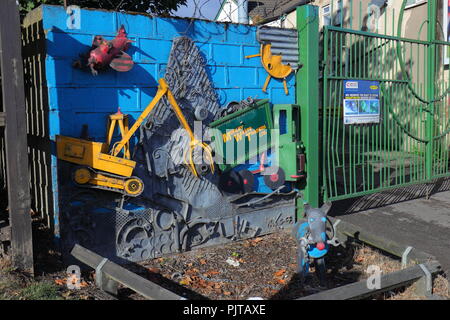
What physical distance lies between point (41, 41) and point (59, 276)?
2.39m

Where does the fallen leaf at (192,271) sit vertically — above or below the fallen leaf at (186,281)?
above

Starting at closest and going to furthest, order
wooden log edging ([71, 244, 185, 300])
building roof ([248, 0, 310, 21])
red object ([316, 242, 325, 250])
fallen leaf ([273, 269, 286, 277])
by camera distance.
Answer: wooden log edging ([71, 244, 185, 300]) < red object ([316, 242, 325, 250]) < fallen leaf ([273, 269, 286, 277]) < building roof ([248, 0, 310, 21])

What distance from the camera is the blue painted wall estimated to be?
4.45 metres

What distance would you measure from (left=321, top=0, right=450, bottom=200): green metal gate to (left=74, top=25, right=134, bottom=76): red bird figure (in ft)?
9.25

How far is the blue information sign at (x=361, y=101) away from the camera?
20.8ft

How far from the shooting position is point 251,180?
5785mm

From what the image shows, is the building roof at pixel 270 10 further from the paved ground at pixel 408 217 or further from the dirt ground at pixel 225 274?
the paved ground at pixel 408 217

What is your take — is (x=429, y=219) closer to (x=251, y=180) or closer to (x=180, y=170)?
(x=251, y=180)

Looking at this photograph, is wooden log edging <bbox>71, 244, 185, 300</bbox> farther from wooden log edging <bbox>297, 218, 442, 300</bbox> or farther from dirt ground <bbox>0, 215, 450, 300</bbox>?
wooden log edging <bbox>297, 218, 442, 300</bbox>

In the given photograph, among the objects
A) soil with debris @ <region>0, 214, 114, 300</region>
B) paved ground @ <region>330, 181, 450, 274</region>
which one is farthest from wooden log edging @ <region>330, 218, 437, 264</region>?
soil with debris @ <region>0, 214, 114, 300</region>

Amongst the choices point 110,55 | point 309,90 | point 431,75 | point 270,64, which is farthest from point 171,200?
point 431,75

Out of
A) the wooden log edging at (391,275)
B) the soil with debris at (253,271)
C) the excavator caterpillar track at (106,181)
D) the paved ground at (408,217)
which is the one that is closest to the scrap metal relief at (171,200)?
the excavator caterpillar track at (106,181)

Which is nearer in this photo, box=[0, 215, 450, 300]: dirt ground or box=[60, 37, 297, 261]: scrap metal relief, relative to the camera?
box=[0, 215, 450, 300]: dirt ground

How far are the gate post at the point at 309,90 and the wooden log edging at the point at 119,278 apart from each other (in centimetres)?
311
